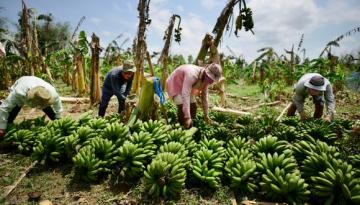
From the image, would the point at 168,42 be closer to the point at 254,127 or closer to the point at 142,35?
the point at 142,35

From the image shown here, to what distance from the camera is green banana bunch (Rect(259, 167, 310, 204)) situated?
10.7 ft

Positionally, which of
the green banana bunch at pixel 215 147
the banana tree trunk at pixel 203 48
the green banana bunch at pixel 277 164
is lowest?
the green banana bunch at pixel 277 164

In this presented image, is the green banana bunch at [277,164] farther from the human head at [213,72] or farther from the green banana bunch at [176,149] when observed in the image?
the human head at [213,72]

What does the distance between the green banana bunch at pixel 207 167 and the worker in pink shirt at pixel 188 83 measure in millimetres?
984

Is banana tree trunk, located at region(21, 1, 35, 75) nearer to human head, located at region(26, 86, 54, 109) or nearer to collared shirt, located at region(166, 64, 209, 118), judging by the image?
human head, located at region(26, 86, 54, 109)

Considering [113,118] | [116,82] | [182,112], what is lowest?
[113,118]

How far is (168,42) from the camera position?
9.36 m

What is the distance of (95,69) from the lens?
26.3 ft

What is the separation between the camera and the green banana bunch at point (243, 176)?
3.54 metres

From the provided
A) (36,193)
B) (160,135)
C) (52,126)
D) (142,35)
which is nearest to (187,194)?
(160,135)

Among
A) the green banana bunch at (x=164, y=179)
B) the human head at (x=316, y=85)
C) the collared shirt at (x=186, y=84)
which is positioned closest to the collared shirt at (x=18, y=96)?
the collared shirt at (x=186, y=84)

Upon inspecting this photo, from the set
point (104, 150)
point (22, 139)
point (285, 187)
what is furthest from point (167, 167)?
point (22, 139)

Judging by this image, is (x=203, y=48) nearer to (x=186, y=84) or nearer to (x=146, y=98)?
(x=186, y=84)

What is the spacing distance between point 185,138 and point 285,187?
67.8 inches
